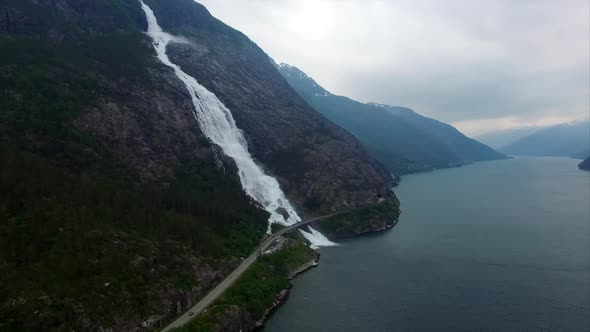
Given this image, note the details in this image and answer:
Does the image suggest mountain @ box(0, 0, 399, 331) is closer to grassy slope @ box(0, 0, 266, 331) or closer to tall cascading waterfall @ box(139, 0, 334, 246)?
grassy slope @ box(0, 0, 266, 331)

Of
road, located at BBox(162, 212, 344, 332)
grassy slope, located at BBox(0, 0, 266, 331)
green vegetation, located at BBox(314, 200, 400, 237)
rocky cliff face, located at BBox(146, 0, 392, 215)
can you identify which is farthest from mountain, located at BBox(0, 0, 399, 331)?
road, located at BBox(162, 212, 344, 332)

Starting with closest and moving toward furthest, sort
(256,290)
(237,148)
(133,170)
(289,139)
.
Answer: (256,290) < (133,170) < (237,148) < (289,139)

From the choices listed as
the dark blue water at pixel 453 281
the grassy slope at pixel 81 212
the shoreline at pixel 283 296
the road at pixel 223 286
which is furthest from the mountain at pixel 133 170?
the dark blue water at pixel 453 281

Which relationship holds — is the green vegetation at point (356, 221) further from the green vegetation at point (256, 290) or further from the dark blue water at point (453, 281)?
the green vegetation at point (256, 290)

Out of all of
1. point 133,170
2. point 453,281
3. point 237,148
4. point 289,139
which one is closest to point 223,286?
point 133,170

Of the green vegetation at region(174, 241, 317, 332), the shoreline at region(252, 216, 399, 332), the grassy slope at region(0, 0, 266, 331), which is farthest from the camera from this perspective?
the shoreline at region(252, 216, 399, 332)

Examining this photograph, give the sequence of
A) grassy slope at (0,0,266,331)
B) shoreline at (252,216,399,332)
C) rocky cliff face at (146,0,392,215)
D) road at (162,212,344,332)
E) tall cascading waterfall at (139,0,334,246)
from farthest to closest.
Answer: rocky cliff face at (146,0,392,215)
tall cascading waterfall at (139,0,334,246)
shoreline at (252,216,399,332)
road at (162,212,344,332)
grassy slope at (0,0,266,331)

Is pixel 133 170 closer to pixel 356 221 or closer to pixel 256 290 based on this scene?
pixel 256 290
